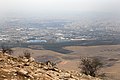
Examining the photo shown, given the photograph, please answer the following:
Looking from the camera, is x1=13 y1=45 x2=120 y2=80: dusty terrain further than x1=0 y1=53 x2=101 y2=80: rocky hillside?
Yes

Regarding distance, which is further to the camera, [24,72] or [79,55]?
[79,55]

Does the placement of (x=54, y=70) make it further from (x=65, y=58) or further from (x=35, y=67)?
(x=65, y=58)

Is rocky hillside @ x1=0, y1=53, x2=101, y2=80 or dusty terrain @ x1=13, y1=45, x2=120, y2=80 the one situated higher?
rocky hillside @ x1=0, y1=53, x2=101, y2=80

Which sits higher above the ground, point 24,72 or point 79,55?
point 24,72

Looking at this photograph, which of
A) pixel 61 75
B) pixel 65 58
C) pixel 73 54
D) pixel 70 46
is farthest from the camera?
pixel 70 46

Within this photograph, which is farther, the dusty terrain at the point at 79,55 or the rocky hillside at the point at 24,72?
the dusty terrain at the point at 79,55

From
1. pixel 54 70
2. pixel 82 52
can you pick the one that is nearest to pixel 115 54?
pixel 82 52

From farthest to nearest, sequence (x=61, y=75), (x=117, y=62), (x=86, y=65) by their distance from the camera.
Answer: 1. (x=117, y=62)
2. (x=86, y=65)
3. (x=61, y=75)

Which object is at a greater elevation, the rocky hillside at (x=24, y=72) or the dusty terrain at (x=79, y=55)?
the rocky hillside at (x=24, y=72)
